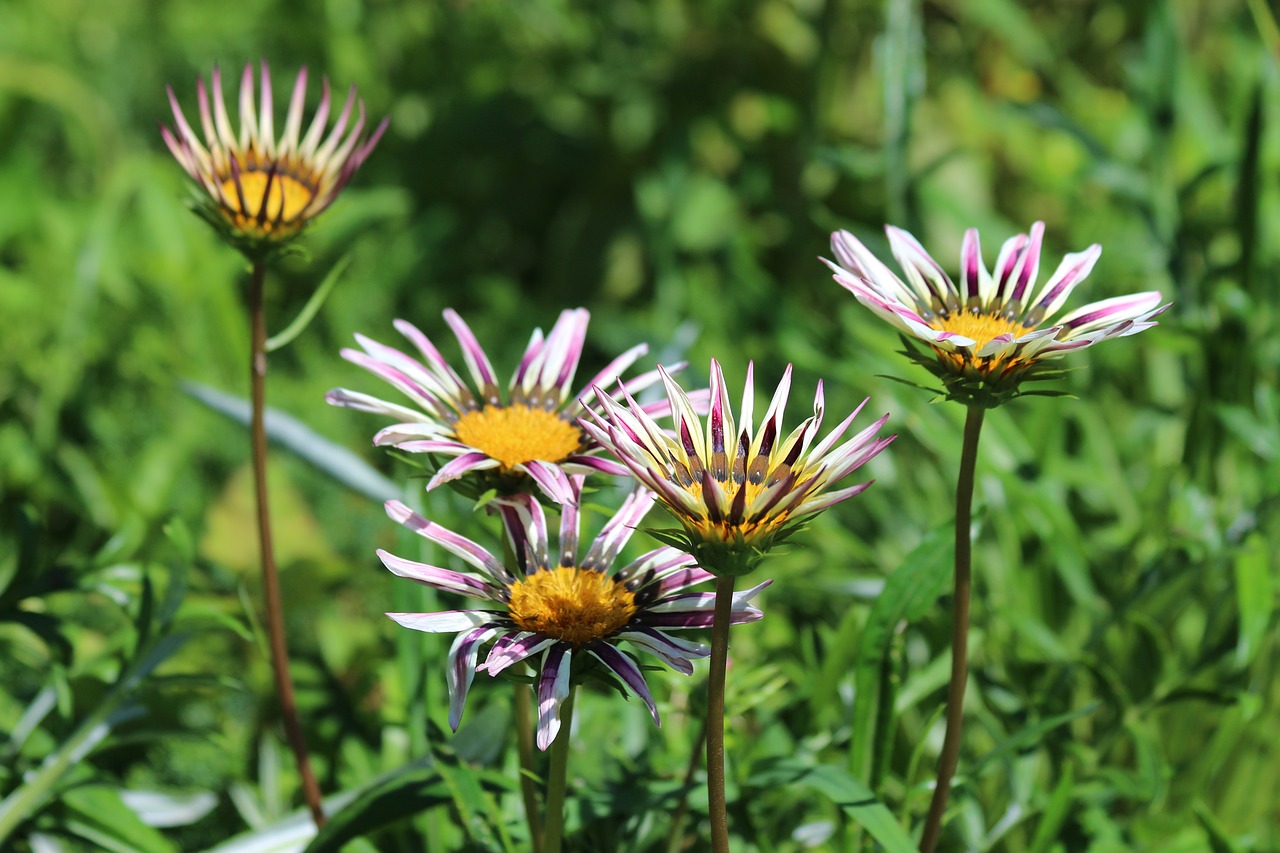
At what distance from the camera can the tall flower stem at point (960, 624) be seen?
1.99 ft

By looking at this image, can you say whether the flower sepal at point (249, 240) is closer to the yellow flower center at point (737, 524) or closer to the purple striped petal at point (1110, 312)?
the yellow flower center at point (737, 524)

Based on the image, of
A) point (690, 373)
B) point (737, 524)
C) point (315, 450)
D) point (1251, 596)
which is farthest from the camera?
point (690, 373)

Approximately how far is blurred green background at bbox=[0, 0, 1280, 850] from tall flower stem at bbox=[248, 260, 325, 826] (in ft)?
0.16

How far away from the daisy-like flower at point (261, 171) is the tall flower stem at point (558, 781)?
332 millimetres

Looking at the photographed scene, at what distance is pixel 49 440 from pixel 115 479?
0.10 m

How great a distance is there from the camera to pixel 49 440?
4.65 feet

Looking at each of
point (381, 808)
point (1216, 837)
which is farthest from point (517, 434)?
point (1216, 837)

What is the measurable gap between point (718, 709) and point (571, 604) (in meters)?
0.10

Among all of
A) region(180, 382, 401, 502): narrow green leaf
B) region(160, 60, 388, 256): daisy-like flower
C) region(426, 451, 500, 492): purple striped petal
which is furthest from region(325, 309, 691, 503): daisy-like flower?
region(180, 382, 401, 502): narrow green leaf

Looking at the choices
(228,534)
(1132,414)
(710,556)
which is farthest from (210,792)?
(1132,414)

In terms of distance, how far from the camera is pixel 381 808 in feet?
2.38

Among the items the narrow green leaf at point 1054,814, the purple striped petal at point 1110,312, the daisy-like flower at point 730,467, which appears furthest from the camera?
the narrow green leaf at point 1054,814

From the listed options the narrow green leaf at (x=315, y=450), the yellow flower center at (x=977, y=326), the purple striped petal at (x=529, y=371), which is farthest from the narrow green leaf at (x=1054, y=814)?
the narrow green leaf at (x=315, y=450)

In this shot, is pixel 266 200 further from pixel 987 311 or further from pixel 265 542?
pixel 987 311
